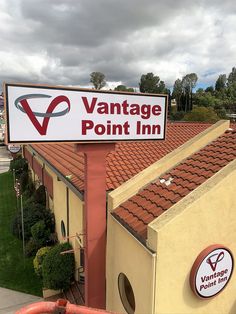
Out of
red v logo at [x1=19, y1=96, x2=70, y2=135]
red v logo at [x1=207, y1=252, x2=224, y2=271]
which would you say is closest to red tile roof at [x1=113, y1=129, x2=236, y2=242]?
red v logo at [x1=207, y1=252, x2=224, y2=271]

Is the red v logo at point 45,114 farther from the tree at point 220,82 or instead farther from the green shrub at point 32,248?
the tree at point 220,82

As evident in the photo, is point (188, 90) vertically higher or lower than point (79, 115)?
higher

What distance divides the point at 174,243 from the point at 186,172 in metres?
2.33

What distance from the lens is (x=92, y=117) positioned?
677cm

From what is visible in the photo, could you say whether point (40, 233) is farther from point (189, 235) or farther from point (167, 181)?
point (189, 235)

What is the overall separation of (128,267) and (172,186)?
2.18 m

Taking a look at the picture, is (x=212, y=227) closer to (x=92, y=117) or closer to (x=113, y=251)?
(x=113, y=251)

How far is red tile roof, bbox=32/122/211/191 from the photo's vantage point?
368 inches

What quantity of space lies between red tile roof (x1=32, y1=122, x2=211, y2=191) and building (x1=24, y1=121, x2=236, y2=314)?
2.9 inches

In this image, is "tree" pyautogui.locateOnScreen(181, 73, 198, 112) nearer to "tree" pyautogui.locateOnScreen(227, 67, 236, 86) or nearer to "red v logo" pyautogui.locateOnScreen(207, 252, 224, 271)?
"tree" pyautogui.locateOnScreen(227, 67, 236, 86)

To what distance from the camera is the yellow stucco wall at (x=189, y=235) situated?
17.9ft

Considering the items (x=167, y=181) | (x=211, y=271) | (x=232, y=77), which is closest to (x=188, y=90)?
(x=232, y=77)

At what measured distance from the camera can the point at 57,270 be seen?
11.1 m

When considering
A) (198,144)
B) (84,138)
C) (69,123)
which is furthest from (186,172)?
(69,123)
